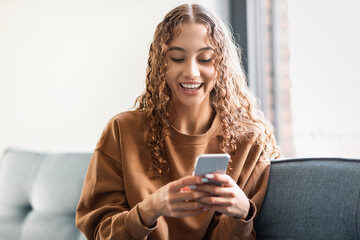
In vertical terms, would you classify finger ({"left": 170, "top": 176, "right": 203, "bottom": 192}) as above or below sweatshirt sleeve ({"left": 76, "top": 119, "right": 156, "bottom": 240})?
above

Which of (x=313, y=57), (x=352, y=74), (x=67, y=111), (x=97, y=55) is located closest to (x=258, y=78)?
(x=313, y=57)

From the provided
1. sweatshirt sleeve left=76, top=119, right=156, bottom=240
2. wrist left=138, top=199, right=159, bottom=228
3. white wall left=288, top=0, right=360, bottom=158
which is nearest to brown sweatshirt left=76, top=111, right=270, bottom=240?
sweatshirt sleeve left=76, top=119, right=156, bottom=240

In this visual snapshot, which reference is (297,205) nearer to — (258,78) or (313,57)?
(313,57)

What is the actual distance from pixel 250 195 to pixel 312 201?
0.22 meters

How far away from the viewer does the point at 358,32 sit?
5.80 feet

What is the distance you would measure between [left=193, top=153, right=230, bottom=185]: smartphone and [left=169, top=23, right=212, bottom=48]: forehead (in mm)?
428

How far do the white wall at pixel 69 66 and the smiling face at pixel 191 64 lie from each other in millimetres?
965

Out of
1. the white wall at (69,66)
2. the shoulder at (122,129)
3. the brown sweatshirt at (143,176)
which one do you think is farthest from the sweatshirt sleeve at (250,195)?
the white wall at (69,66)

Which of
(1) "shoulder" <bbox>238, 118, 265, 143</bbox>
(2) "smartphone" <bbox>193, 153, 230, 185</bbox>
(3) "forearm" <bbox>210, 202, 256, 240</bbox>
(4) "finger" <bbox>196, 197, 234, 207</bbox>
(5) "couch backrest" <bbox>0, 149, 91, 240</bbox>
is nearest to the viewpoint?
(2) "smartphone" <bbox>193, 153, 230, 185</bbox>

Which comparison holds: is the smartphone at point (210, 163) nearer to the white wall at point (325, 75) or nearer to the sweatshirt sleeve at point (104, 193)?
the sweatshirt sleeve at point (104, 193)

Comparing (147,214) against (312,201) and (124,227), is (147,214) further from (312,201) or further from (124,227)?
(312,201)

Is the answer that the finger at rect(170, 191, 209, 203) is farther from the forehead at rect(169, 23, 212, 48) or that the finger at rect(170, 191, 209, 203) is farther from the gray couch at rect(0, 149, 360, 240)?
the forehead at rect(169, 23, 212, 48)

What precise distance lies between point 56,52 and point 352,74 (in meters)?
1.61

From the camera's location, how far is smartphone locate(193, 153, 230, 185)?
995 millimetres
